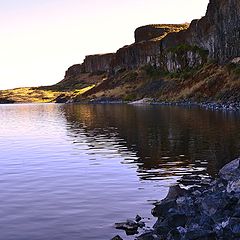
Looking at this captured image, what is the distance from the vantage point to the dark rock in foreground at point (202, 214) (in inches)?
627

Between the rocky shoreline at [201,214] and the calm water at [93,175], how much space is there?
1746 millimetres

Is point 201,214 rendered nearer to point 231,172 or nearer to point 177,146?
point 231,172

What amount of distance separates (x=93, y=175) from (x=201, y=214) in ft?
49.0

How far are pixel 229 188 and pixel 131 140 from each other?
1336 inches

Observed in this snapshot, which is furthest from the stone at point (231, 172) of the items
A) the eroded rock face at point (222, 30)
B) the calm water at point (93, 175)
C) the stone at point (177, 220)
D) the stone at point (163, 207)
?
the eroded rock face at point (222, 30)

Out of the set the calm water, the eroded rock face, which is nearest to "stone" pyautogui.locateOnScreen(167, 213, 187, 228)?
the calm water

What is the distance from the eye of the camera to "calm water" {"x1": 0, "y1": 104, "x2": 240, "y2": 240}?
20844mm

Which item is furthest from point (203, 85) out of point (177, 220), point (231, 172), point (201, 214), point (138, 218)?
point (177, 220)

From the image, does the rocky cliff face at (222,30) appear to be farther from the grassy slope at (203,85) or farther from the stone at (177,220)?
the stone at (177,220)

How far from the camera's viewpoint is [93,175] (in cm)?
3222

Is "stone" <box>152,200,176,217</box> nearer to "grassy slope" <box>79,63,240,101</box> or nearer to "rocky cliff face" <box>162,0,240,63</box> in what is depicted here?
"grassy slope" <box>79,63,240,101</box>

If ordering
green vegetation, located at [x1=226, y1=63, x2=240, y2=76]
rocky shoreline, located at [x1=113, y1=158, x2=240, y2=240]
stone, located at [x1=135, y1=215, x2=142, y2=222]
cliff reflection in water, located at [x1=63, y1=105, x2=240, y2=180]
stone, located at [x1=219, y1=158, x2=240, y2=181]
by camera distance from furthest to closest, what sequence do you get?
green vegetation, located at [x1=226, y1=63, x2=240, y2=76] < cliff reflection in water, located at [x1=63, y1=105, x2=240, y2=180] < stone, located at [x1=219, y1=158, x2=240, y2=181] < stone, located at [x1=135, y1=215, x2=142, y2=222] < rocky shoreline, located at [x1=113, y1=158, x2=240, y2=240]

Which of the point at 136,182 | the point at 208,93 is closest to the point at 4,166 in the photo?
the point at 136,182

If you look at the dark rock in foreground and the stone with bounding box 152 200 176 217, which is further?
the stone with bounding box 152 200 176 217
